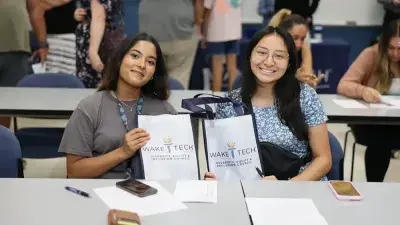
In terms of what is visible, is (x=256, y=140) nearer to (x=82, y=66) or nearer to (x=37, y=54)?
(x=82, y=66)

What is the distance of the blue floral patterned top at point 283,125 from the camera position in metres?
2.25

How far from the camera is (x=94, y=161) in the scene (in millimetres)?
2109

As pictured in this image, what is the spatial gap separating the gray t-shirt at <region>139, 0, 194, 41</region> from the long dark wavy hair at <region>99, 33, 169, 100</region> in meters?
1.96

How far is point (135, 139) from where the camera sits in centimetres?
203

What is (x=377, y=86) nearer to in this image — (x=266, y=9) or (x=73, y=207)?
(x=73, y=207)

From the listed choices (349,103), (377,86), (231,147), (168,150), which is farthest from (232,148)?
(377,86)

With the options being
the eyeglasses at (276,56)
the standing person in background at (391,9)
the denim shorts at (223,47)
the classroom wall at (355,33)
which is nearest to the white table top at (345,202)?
the eyeglasses at (276,56)


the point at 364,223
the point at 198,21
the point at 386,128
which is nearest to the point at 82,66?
the point at 198,21

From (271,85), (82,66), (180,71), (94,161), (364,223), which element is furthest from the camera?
(180,71)

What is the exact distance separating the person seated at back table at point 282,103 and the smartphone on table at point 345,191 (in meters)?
0.32

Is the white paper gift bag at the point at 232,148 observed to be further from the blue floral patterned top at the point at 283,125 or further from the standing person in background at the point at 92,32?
the standing person in background at the point at 92,32

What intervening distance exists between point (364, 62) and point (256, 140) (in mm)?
1501

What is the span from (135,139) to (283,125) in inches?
26.5

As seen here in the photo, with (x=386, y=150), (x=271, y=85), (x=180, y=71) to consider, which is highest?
(x=271, y=85)
